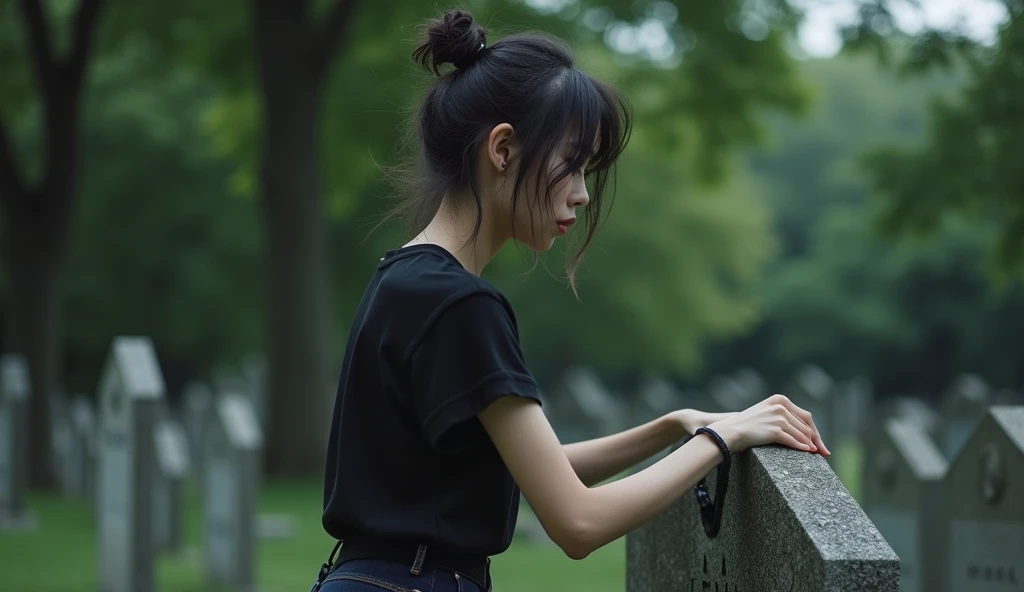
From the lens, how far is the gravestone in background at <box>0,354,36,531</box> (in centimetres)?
1288

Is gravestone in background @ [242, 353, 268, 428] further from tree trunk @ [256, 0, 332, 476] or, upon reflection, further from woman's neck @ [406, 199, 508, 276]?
woman's neck @ [406, 199, 508, 276]

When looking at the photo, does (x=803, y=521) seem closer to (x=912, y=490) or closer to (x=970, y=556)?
(x=970, y=556)

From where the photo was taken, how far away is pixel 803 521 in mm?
2053

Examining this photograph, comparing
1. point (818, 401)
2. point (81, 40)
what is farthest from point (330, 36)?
point (818, 401)

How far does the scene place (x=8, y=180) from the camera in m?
15.2

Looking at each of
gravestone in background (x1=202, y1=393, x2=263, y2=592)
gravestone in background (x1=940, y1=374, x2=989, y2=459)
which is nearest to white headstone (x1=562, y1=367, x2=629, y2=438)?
gravestone in background (x1=940, y1=374, x2=989, y2=459)

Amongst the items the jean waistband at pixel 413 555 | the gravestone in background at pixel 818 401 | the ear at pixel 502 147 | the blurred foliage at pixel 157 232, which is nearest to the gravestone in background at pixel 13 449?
the gravestone in background at pixel 818 401

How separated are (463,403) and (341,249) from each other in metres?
27.7

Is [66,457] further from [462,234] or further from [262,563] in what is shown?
[462,234]

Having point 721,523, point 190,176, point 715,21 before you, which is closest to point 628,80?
point 715,21

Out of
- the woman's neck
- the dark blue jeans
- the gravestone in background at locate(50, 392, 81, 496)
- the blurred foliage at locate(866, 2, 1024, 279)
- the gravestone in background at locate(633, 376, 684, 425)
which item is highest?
the blurred foliage at locate(866, 2, 1024, 279)

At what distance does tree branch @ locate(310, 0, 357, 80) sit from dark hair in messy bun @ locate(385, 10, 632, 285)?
1312 centimetres

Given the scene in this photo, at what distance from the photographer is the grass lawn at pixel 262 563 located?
31.0ft

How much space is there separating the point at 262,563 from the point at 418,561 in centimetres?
876
